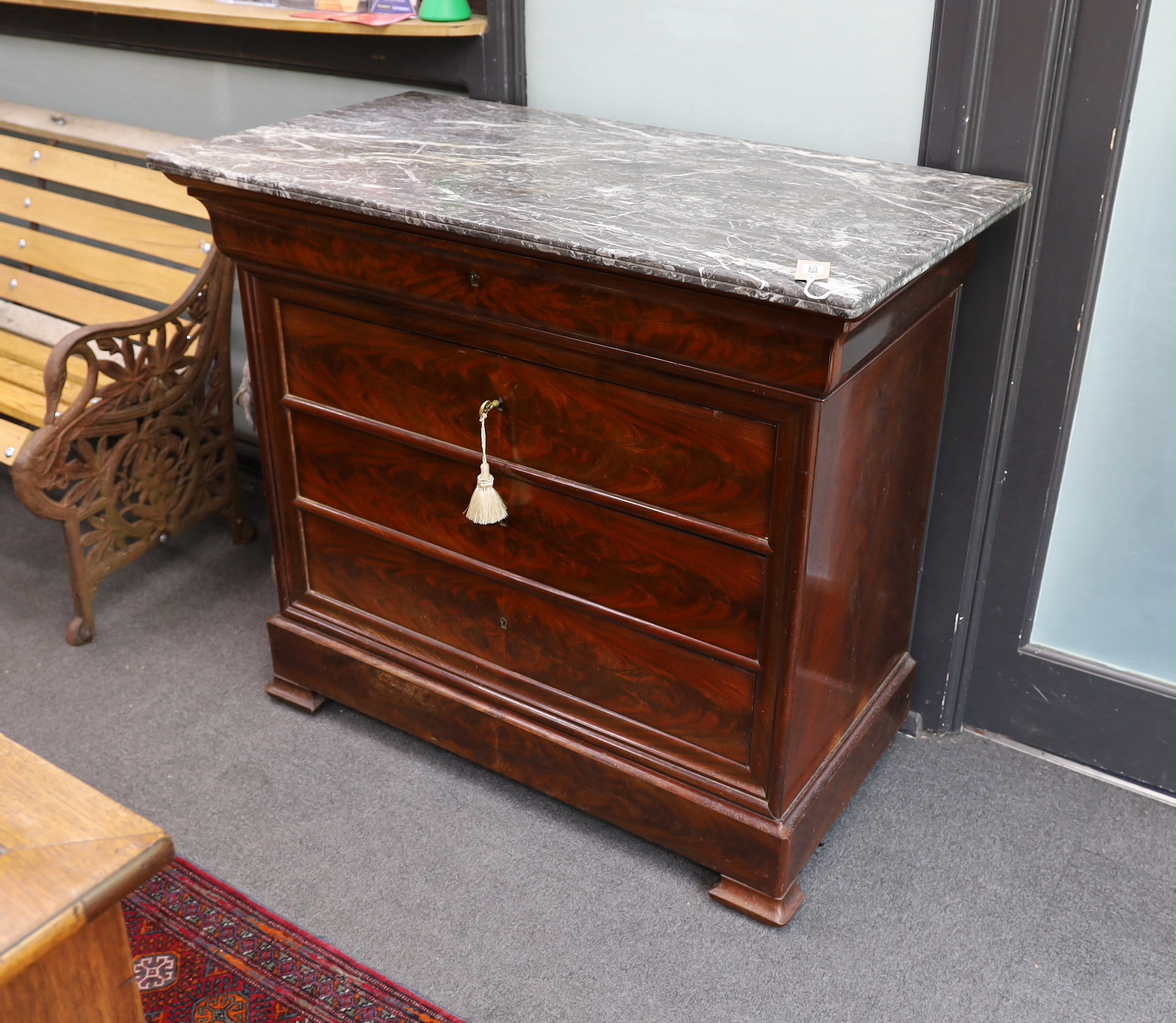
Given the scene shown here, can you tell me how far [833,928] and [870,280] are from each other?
1.14 meters

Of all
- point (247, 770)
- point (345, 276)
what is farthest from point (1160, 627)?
point (247, 770)

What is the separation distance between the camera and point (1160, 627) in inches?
86.7

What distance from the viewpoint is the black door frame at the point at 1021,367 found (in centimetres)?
184

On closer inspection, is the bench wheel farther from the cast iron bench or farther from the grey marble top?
the grey marble top

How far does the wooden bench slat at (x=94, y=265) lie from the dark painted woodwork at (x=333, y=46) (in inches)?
19.9

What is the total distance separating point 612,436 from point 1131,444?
0.98 m

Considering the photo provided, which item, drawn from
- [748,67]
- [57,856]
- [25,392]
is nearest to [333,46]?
[748,67]

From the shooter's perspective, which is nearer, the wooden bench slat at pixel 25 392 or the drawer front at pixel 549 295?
the drawer front at pixel 549 295

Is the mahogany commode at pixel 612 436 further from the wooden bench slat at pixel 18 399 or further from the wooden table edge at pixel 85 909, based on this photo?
the wooden table edge at pixel 85 909

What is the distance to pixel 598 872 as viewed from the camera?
6.91 ft

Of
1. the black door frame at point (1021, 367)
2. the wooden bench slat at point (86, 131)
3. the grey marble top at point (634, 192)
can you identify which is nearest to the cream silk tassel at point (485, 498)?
the grey marble top at point (634, 192)

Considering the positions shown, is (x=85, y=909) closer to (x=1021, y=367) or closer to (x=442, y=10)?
(x=1021, y=367)

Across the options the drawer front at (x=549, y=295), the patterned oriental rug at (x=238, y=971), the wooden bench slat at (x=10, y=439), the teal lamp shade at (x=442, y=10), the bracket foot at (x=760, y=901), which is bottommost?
the patterned oriental rug at (x=238, y=971)

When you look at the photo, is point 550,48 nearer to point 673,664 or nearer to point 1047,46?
point 1047,46
